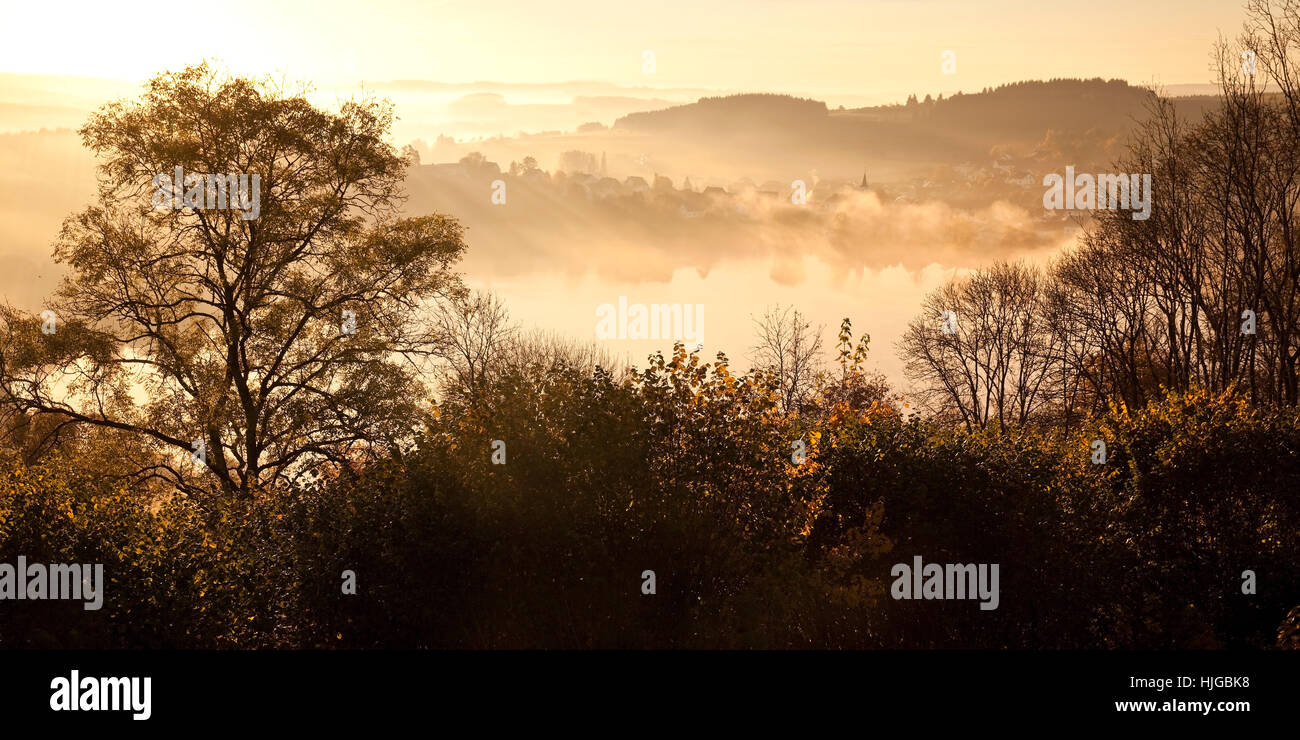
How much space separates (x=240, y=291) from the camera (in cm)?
3100

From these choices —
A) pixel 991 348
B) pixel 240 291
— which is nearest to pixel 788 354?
pixel 991 348

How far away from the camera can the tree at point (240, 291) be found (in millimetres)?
29406

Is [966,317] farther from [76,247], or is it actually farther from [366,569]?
[366,569]

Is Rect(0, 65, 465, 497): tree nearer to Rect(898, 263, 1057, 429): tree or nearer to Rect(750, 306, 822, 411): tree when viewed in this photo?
Rect(750, 306, 822, 411): tree

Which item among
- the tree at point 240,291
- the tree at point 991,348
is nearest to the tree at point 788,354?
the tree at point 991,348

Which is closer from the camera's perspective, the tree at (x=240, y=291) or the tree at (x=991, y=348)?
the tree at (x=240, y=291)

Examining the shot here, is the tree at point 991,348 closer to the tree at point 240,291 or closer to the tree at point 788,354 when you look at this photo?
the tree at point 788,354

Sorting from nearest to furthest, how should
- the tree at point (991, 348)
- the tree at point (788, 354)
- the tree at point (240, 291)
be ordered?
the tree at point (240, 291) → the tree at point (991, 348) → the tree at point (788, 354)

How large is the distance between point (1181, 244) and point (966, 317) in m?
31.4

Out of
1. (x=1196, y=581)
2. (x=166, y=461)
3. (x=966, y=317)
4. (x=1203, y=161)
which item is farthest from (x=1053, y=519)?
(x=966, y=317)

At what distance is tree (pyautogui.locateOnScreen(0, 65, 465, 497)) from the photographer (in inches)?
1158

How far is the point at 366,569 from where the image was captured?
13.3m

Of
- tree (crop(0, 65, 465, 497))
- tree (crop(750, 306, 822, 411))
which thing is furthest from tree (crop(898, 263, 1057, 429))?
tree (crop(0, 65, 465, 497))
